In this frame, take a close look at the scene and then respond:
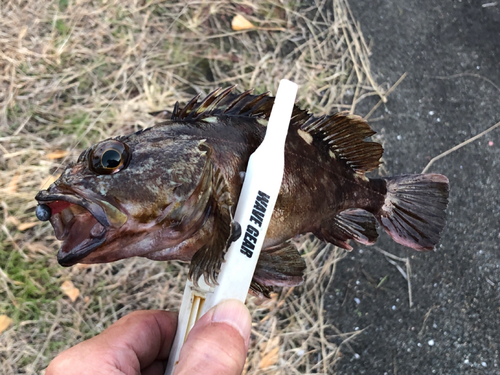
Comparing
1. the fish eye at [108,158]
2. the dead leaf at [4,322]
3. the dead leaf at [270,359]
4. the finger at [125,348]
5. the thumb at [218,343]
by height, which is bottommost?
the dead leaf at [270,359]

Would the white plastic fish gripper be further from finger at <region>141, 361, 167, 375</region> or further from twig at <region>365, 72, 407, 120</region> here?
twig at <region>365, 72, 407, 120</region>

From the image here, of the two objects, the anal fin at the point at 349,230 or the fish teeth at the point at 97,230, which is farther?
the anal fin at the point at 349,230

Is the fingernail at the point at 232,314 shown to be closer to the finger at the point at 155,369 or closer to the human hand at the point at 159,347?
the human hand at the point at 159,347

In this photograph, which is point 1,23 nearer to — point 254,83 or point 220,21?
point 220,21

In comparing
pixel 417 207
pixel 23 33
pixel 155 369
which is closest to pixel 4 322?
pixel 155 369

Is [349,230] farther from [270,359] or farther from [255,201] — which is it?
[270,359]

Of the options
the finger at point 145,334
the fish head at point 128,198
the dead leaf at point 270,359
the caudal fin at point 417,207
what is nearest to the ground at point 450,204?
the dead leaf at point 270,359
